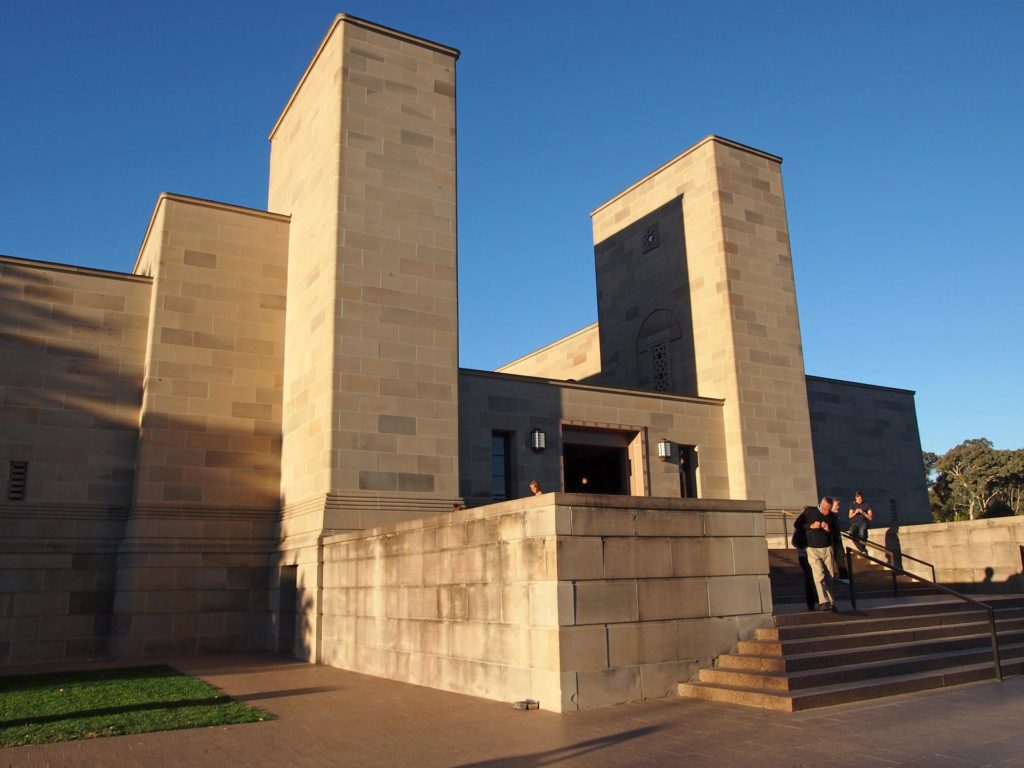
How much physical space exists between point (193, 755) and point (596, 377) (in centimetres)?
2242

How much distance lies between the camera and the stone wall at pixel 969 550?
58.2ft

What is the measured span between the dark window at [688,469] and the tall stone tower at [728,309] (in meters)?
1.02

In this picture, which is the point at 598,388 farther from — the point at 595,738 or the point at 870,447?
the point at 595,738

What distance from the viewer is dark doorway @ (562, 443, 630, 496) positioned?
2180 cm

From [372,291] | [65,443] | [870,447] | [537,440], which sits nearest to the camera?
[372,291]

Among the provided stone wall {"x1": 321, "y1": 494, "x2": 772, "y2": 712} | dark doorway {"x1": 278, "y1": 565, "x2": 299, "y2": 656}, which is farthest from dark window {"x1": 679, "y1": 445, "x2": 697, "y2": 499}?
stone wall {"x1": 321, "y1": 494, "x2": 772, "y2": 712}

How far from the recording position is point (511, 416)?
64.9ft

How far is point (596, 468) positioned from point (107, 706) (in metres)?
16.4

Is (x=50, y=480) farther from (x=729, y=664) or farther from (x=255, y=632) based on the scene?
(x=729, y=664)

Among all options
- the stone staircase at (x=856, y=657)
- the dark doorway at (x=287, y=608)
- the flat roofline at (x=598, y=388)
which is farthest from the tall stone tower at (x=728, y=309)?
the dark doorway at (x=287, y=608)

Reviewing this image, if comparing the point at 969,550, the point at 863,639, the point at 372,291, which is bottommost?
the point at 863,639

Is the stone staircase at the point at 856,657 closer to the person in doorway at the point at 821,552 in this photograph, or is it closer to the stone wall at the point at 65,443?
the person in doorway at the point at 821,552

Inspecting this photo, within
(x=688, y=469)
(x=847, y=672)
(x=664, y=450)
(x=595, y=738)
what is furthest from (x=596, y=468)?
(x=595, y=738)

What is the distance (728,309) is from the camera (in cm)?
2292
